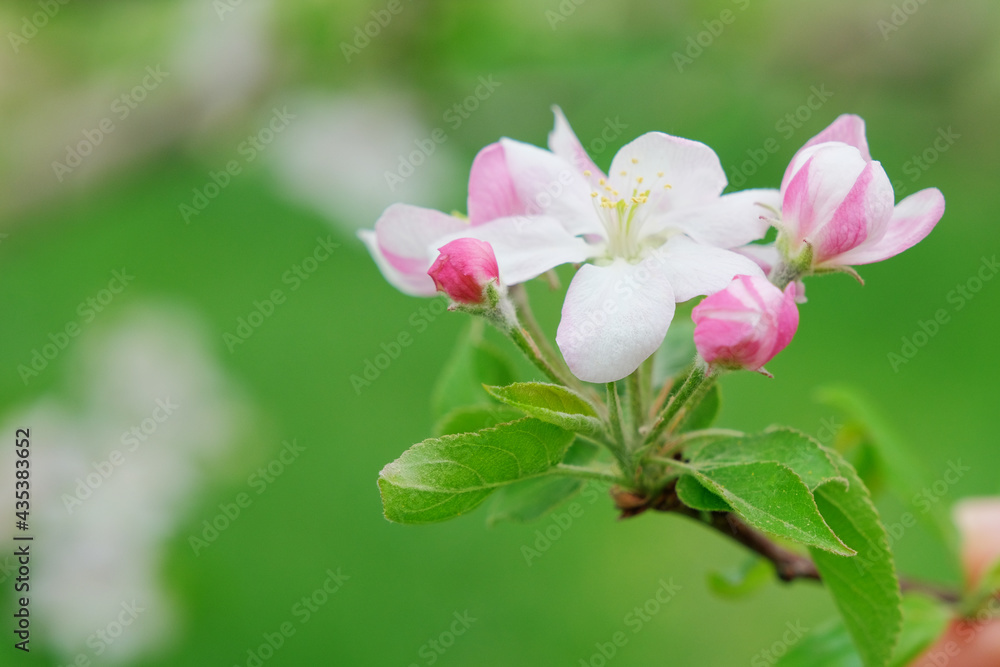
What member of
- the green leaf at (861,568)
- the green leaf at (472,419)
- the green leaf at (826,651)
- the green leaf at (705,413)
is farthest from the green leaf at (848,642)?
the green leaf at (472,419)

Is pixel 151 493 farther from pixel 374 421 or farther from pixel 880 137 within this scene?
pixel 880 137

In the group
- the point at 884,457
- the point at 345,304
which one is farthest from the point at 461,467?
the point at 345,304

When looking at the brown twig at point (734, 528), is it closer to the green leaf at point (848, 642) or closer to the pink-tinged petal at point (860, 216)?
the green leaf at point (848, 642)

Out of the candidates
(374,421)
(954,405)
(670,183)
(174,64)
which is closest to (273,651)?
(374,421)

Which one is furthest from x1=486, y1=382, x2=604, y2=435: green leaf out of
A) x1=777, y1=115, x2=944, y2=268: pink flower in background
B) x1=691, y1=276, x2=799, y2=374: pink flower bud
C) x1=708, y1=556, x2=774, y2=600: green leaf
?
x1=708, y1=556, x2=774, y2=600: green leaf

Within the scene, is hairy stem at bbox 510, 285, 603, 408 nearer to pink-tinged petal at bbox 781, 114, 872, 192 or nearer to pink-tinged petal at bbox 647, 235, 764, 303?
pink-tinged petal at bbox 647, 235, 764, 303

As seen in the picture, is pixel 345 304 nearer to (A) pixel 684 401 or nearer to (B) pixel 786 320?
(A) pixel 684 401
